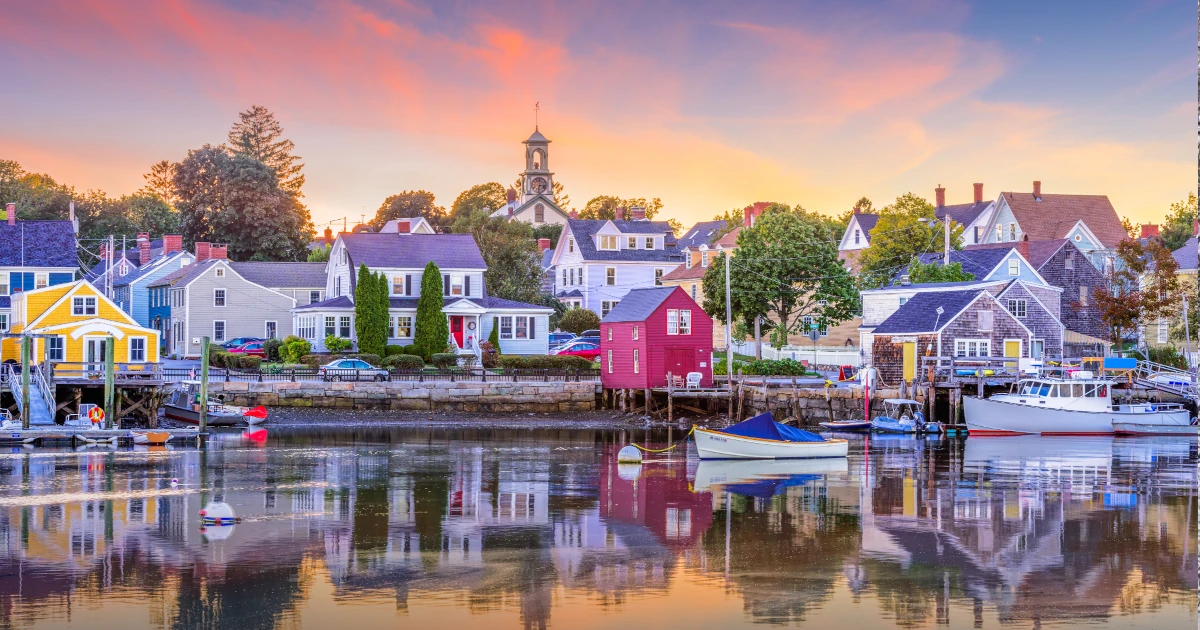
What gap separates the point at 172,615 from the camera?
22.7m

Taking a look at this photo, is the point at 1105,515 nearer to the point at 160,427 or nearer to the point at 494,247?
the point at 160,427

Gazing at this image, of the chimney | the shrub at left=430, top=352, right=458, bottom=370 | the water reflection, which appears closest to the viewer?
the water reflection

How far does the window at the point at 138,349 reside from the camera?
212ft

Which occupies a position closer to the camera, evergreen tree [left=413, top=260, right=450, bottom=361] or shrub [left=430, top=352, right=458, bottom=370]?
shrub [left=430, top=352, right=458, bottom=370]

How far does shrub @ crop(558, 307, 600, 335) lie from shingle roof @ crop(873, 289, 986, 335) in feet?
96.9

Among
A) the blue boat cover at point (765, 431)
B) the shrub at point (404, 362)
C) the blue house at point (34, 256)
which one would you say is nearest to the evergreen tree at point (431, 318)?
the shrub at point (404, 362)

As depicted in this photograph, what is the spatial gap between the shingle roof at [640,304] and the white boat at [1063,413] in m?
15.4

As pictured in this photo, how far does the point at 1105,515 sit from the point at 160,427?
37599mm

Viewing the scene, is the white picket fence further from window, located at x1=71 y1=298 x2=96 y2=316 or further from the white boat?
window, located at x1=71 y1=298 x2=96 y2=316

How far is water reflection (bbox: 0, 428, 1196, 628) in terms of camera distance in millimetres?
23625

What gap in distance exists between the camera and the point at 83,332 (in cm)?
6331

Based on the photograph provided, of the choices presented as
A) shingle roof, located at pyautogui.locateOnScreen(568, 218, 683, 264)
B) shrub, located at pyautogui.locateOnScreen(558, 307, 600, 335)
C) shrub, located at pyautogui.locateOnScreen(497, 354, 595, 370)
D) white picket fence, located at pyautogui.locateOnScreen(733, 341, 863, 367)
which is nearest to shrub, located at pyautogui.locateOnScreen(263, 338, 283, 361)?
shrub, located at pyautogui.locateOnScreen(497, 354, 595, 370)

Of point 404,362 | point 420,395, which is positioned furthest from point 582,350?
point 420,395

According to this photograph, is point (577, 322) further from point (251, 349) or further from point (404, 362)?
point (404, 362)
